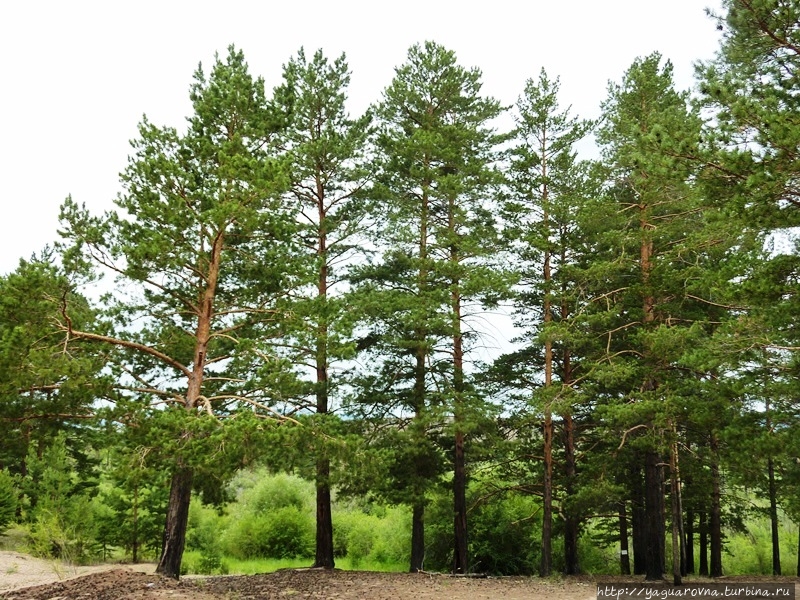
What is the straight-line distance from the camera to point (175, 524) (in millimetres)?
10172

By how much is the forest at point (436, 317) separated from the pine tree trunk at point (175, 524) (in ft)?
0.12

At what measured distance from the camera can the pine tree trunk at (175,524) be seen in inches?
400

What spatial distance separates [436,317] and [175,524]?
24.3 feet

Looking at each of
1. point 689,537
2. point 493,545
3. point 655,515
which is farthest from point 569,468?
point 689,537

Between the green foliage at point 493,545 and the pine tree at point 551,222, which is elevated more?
the pine tree at point 551,222

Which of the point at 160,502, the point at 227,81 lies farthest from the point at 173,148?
the point at 160,502

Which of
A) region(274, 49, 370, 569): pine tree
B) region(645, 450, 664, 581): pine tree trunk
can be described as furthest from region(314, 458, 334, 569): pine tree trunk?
region(645, 450, 664, 581): pine tree trunk

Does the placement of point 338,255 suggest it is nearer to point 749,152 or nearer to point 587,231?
point 587,231

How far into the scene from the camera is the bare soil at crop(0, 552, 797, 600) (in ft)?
28.1

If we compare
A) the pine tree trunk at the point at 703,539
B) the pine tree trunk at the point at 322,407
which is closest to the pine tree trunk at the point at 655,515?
the pine tree trunk at the point at 703,539

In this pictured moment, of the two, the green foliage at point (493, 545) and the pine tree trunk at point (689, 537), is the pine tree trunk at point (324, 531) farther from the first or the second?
the pine tree trunk at point (689, 537)

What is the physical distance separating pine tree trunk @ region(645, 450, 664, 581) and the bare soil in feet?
5.30

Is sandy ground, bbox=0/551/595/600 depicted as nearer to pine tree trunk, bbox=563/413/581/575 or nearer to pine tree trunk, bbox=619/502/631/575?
pine tree trunk, bbox=563/413/581/575

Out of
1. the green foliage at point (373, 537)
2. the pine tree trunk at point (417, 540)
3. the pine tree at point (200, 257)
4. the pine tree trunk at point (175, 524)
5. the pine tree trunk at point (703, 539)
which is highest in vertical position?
the pine tree at point (200, 257)
